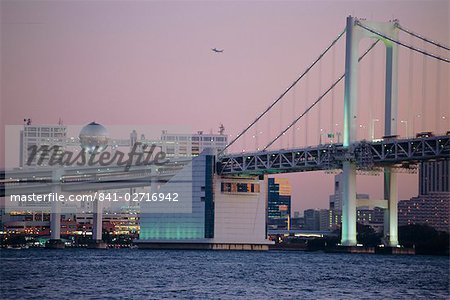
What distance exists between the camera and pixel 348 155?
84875mm

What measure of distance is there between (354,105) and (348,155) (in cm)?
328

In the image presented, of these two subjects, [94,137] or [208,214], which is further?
[94,137]

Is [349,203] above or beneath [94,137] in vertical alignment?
beneath

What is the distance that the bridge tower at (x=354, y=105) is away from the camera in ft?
275

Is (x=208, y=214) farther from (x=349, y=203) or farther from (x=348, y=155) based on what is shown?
(x=348, y=155)

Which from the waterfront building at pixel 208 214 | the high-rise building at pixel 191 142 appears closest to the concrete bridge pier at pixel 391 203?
the waterfront building at pixel 208 214

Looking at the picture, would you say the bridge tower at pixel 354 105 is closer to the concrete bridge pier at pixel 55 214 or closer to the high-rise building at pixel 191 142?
the concrete bridge pier at pixel 55 214

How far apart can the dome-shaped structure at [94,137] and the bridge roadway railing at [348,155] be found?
123ft

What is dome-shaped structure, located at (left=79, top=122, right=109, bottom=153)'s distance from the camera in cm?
13500

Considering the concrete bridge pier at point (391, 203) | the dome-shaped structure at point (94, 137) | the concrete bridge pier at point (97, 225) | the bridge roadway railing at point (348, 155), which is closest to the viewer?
the bridge roadway railing at point (348, 155)

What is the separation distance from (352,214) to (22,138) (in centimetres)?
11948

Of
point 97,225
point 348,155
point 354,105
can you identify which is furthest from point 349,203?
point 97,225

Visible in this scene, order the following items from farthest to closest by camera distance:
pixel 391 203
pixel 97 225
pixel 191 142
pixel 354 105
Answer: pixel 191 142
pixel 97 225
pixel 391 203
pixel 354 105

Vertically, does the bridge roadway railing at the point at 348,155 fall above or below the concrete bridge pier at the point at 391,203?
above
